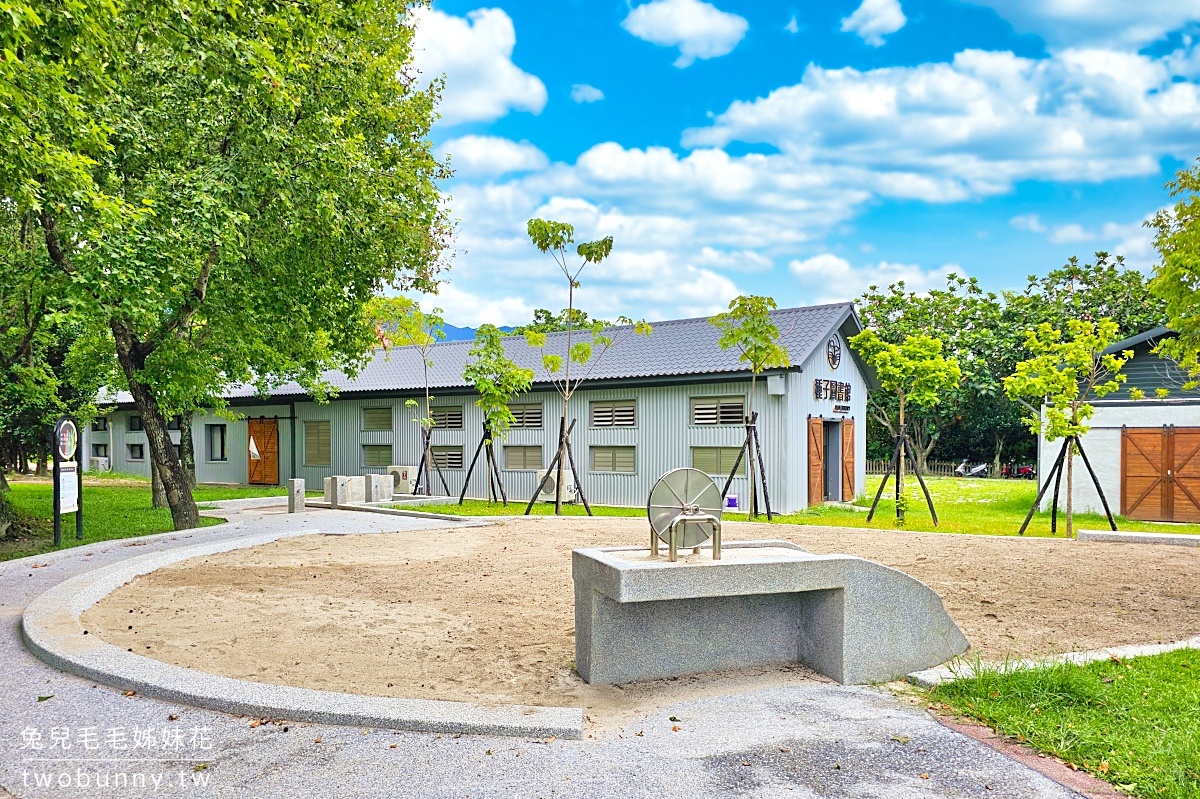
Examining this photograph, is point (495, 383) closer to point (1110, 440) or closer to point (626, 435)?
point (626, 435)

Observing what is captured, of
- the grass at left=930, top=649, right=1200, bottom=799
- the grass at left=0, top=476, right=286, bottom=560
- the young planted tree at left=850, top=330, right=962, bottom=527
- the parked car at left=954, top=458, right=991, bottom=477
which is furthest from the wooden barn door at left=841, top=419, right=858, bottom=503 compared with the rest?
the grass at left=930, top=649, right=1200, bottom=799

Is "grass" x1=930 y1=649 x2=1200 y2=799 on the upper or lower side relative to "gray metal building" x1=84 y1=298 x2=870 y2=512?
lower

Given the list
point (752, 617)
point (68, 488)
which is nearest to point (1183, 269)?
point (752, 617)

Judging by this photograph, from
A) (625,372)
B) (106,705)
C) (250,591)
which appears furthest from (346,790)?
(625,372)

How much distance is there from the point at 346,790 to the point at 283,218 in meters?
10.9

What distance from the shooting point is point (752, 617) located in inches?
245

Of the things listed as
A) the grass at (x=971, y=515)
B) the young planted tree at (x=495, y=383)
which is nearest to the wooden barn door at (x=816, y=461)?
the grass at (x=971, y=515)

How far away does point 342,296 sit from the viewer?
14.8 metres

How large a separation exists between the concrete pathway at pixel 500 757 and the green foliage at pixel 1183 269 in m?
7.86

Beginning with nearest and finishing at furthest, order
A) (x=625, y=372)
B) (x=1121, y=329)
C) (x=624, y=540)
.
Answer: (x=624, y=540)
(x=625, y=372)
(x=1121, y=329)

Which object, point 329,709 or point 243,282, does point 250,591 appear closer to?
point 329,709

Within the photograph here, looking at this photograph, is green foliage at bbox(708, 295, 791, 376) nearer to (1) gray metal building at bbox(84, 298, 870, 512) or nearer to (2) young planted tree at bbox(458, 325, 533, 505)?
(1) gray metal building at bbox(84, 298, 870, 512)

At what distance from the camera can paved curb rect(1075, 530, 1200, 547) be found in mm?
12816

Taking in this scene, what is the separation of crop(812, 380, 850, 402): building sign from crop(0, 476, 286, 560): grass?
44.3 ft
